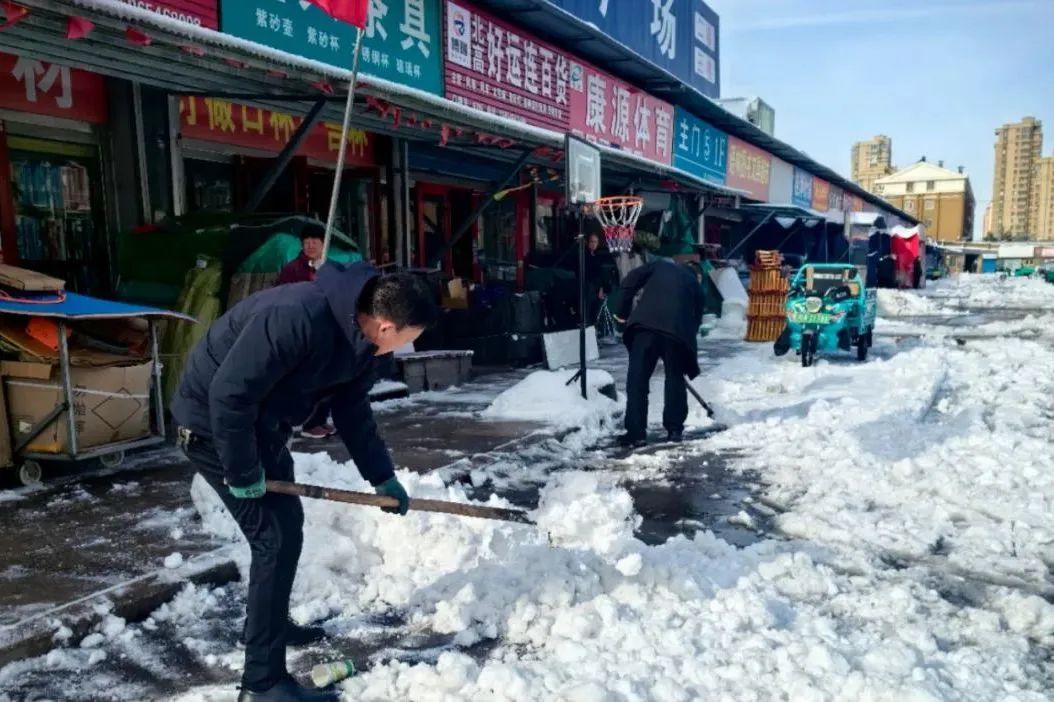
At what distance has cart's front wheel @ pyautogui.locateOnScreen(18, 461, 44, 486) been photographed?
17.2ft

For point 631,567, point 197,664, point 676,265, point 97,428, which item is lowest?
point 197,664

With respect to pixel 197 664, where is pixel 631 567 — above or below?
above

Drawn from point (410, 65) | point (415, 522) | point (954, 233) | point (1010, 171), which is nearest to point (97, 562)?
point (415, 522)

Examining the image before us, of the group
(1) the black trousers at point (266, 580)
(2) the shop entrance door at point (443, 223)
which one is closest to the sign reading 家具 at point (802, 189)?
(2) the shop entrance door at point (443, 223)

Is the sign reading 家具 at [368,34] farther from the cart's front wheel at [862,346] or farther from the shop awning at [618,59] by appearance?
the cart's front wheel at [862,346]

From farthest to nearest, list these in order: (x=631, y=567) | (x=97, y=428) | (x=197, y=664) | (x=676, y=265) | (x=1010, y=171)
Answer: (x=1010, y=171)
(x=676, y=265)
(x=97, y=428)
(x=631, y=567)
(x=197, y=664)

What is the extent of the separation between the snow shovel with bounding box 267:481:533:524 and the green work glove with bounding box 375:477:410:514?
0.03 metres

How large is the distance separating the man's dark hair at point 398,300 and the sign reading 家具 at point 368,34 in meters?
4.56

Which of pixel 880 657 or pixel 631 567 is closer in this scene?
pixel 880 657

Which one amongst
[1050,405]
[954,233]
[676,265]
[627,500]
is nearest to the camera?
[627,500]

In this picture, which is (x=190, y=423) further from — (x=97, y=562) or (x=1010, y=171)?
(x=1010, y=171)

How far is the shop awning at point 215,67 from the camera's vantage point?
5.08 metres

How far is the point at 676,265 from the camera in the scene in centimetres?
731

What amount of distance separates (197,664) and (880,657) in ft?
9.07
